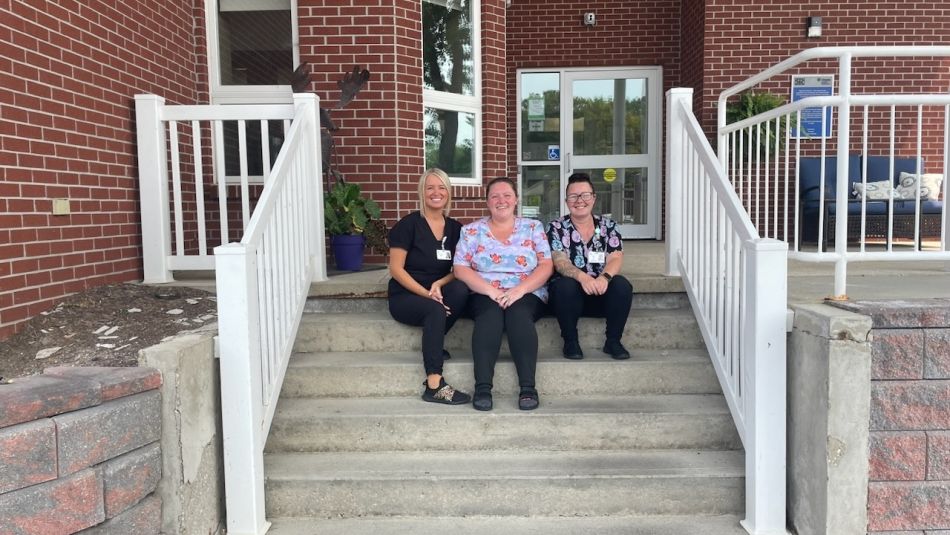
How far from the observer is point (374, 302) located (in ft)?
11.3

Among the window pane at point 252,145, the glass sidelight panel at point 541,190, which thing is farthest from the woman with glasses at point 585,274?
the glass sidelight panel at point 541,190

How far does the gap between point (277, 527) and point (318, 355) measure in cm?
90

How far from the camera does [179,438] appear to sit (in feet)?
7.07

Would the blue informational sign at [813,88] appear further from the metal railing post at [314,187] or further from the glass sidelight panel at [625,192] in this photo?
the metal railing post at [314,187]

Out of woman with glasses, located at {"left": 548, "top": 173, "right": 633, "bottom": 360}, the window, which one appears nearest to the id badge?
woman with glasses, located at {"left": 548, "top": 173, "right": 633, "bottom": 360}

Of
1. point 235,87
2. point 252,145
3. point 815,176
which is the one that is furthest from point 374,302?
point 815,176

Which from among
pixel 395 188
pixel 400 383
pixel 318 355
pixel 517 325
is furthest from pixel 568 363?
pixel 395 188

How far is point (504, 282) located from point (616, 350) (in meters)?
0.60

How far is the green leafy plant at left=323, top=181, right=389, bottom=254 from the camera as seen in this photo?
13.3 ft

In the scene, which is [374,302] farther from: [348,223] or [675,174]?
[675,174]

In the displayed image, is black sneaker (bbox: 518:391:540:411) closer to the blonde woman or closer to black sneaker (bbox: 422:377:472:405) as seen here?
black sneaker (bbox: 422:377:472:405)

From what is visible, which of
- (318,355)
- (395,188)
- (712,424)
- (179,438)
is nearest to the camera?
(179,438)

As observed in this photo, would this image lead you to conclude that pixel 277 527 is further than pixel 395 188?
No

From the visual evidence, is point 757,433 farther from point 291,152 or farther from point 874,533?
point 291,152
